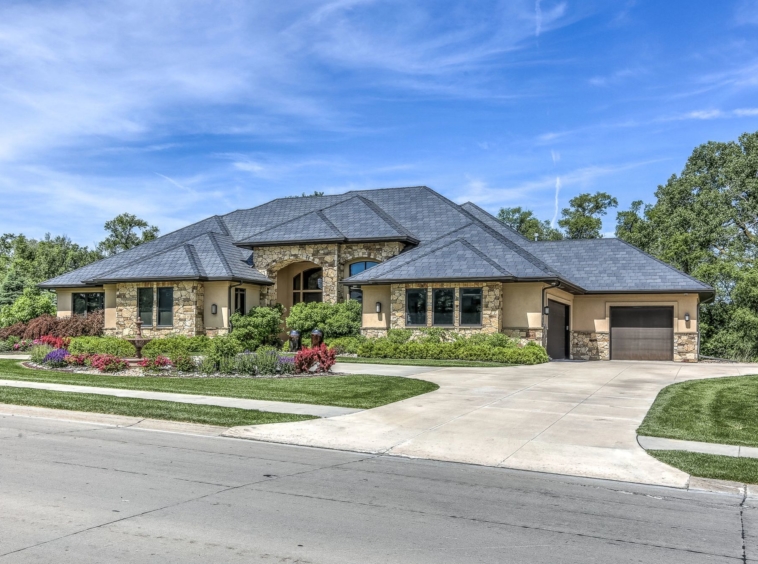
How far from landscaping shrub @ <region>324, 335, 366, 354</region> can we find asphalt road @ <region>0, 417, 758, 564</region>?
17288 millimetres

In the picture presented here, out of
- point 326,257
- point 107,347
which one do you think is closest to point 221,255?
point 326,257

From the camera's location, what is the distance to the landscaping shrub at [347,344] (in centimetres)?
2644

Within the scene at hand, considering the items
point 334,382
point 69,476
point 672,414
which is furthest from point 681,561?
point 334,382

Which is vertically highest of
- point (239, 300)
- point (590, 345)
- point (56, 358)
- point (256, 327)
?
point (239, 300)

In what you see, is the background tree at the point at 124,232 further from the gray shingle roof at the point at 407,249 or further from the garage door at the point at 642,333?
the garage door at the point at 642,333

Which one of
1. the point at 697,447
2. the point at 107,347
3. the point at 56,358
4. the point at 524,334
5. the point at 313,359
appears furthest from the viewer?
the point at 524,334

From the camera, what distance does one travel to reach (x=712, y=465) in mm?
8570

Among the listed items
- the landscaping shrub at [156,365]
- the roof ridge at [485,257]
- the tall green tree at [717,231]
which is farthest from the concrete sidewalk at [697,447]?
the tall green tree at [717,231]

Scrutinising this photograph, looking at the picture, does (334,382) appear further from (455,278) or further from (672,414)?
(455,278)

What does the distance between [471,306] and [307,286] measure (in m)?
10.2

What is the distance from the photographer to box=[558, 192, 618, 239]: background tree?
181 ft

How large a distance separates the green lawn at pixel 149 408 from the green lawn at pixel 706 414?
20.3 feet

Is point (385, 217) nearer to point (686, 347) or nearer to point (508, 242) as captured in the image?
point (508, 242)

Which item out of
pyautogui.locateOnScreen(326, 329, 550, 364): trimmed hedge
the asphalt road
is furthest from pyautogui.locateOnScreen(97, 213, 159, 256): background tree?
the asphalt road
